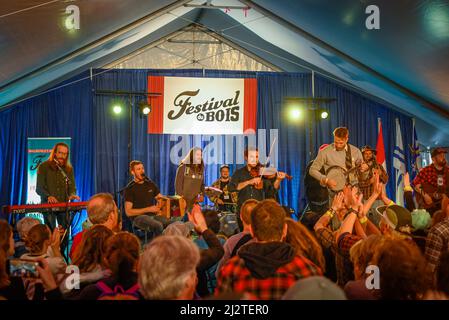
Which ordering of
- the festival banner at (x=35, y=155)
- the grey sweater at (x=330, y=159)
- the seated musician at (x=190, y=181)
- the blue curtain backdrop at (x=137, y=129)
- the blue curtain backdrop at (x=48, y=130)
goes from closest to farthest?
1. the grey sweater at (x=330, y=159)
2. the seated musician at (x=190, y=181)
3. the festival banner at (x=35, y=155)
4. the blue curtain backdrop at (x=48, y=130)
5. the blue curtain backdrop at (x=137, y=129)

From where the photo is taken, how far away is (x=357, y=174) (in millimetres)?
6523

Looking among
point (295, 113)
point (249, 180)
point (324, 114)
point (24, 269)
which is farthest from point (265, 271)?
point (295, 113)

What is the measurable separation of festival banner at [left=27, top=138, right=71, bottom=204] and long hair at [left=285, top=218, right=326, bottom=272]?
24.3 ft

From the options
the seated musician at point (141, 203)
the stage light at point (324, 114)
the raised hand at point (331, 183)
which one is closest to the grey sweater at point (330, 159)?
the raised hand at point (331, 183)

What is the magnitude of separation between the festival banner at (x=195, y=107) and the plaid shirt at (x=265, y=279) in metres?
7.58

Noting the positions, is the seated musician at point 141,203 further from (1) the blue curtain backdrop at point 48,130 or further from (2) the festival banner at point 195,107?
(1) the blue curtain backdrop at point 48,130

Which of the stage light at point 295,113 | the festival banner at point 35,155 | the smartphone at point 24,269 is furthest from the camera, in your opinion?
the stage light at point 295,113

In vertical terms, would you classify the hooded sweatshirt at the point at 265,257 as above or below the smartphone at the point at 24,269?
above

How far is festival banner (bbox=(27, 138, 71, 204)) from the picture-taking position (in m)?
9.27

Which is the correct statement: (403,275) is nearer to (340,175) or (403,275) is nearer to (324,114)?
(340,175)

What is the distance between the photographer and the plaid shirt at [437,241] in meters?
3.02

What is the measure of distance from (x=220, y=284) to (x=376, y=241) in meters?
0.82

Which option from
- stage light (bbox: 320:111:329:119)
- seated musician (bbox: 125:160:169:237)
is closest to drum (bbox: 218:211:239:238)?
seated musician (bbox: 125:160:169:237)

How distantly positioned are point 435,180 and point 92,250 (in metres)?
4.82
